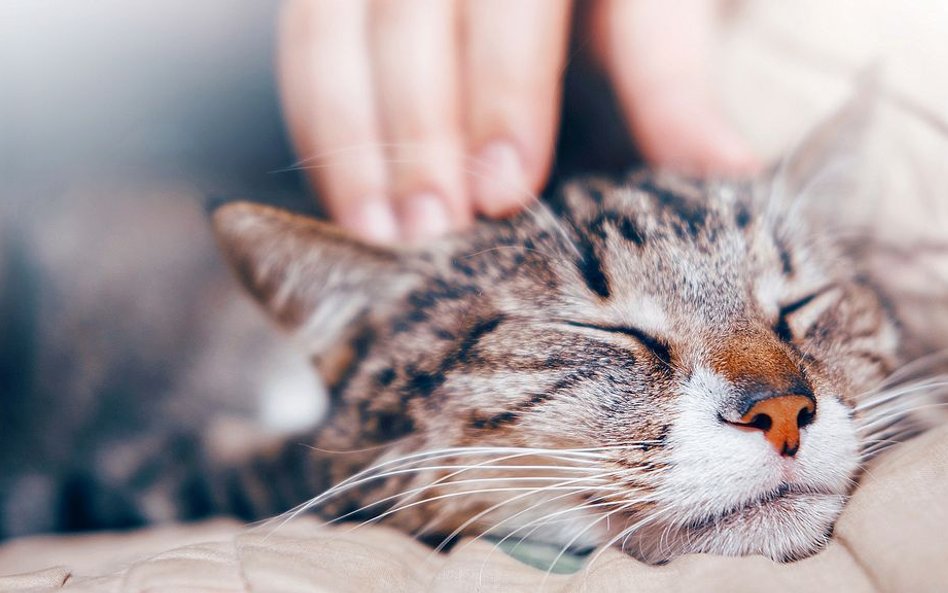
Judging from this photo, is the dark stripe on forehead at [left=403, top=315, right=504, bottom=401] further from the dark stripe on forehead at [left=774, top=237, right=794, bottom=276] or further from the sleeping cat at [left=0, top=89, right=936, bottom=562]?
the dark stripe on forehead at [left=774, top=237, right=794, bottom=276]

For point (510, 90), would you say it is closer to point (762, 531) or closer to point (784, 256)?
point (784, 256)

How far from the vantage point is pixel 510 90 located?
0.79 metres

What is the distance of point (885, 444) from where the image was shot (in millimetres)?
686

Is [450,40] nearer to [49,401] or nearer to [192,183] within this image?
[192,183]

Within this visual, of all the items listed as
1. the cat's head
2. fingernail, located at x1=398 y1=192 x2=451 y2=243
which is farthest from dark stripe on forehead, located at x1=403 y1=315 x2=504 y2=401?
fingernail, located at x1=398 y1=192 x2=451 y2=243

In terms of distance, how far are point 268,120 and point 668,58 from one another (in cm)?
46

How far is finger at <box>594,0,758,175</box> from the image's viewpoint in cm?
82

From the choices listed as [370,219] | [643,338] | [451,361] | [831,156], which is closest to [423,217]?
[370,219]

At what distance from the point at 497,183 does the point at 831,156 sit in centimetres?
44

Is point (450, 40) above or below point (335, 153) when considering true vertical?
above

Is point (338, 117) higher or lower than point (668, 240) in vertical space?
higher

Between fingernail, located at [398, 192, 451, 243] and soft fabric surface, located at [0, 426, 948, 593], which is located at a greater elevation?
fingernail, located at [398, 192, 451, 243]

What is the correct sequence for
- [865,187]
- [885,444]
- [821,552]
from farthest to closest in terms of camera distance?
[865,187]
[885,444]
[821,552]

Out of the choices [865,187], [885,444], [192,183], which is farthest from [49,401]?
[865,187]
